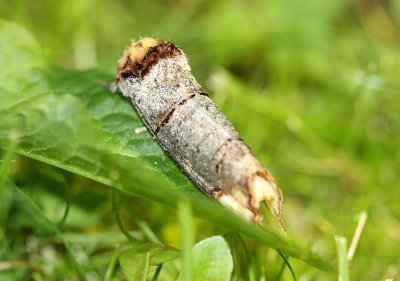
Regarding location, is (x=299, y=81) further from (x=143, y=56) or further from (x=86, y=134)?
(x=86, y=134)

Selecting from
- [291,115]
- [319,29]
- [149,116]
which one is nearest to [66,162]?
[149,116]

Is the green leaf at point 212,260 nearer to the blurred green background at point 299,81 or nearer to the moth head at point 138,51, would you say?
the blurred green background at point 299,81

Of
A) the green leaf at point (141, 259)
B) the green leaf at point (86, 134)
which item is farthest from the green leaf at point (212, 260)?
the green leaf at point (86, 134)

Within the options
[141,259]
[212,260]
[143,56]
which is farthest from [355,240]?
[143,56]

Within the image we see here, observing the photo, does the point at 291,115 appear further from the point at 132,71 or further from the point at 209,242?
the point at 209,242

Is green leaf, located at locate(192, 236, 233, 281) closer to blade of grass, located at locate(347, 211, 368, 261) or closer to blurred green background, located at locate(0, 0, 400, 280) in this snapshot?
blurred green background, located at locate(0, 0, 400, 280)

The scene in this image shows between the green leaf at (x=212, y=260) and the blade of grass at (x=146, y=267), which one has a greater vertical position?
the green leaf at (x=212, y=260)
